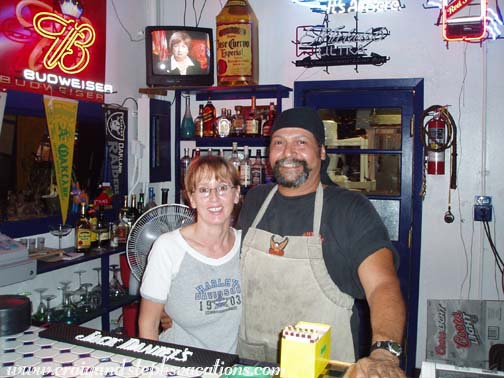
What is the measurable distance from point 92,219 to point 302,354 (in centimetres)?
313

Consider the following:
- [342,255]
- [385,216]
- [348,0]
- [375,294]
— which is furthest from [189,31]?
[375,294]

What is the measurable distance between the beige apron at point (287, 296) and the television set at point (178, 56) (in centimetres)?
281

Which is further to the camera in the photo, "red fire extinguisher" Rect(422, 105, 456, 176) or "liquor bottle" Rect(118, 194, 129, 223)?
"liquor bottle" Rect(118, 194, 129, 223)

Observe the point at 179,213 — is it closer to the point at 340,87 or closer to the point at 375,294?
the point at 375,294

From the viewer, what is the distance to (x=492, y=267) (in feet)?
14.2

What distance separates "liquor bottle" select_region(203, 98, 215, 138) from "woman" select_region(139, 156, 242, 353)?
2.66m

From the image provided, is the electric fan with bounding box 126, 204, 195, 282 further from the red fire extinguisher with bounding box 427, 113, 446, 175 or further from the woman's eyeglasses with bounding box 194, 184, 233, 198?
the red fire extinguisher with bounding box 427, 113, 446, 175

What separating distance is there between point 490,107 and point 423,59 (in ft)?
2.43

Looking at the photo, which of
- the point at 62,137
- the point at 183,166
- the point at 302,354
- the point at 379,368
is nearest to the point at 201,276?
the point at 302,354

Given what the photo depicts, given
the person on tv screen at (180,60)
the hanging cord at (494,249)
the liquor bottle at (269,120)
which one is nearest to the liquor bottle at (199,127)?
the person on tv screen at (180,60)

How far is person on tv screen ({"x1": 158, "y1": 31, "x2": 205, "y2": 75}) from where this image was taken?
15.2 feet

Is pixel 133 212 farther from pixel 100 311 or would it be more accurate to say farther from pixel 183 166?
pixel 100 311

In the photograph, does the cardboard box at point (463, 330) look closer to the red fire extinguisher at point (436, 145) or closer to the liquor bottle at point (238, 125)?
the red fire extinguisher at point (436, 145)

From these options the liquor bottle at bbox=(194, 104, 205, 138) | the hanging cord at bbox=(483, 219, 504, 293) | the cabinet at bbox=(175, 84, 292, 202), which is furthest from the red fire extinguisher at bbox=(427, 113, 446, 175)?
the liquor bottle at bbox=(194, 104, 205, 138)
